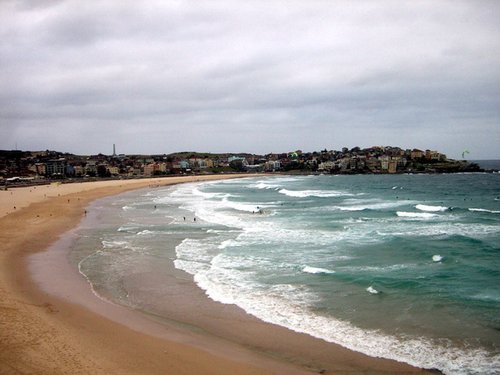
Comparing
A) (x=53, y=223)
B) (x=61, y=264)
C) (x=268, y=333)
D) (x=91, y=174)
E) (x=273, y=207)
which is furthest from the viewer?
(x=91, y=174)

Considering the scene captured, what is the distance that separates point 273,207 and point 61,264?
22566mm

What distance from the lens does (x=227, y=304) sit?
12.7 meters

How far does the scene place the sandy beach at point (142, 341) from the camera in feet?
28.9

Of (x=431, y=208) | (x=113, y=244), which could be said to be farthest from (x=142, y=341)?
(x=431, y=208)

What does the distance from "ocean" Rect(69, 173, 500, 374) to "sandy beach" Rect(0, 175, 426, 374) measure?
1.83ft

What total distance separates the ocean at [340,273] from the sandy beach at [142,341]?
22.0 inches

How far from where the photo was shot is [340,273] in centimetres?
1553

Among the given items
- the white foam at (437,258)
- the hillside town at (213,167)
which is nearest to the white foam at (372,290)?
the white foam at (437,258)

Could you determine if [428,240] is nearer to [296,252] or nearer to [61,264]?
[296,252]

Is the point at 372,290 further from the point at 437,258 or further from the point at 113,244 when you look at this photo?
the point at 113,244

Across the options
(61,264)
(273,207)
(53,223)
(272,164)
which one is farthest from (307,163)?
(61,264)

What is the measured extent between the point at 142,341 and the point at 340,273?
7784 mm

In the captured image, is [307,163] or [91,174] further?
[307,163]

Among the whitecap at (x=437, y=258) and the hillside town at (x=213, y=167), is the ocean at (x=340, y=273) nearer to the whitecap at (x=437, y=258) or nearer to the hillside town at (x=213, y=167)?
the whitecap at (x=437, y=258)
